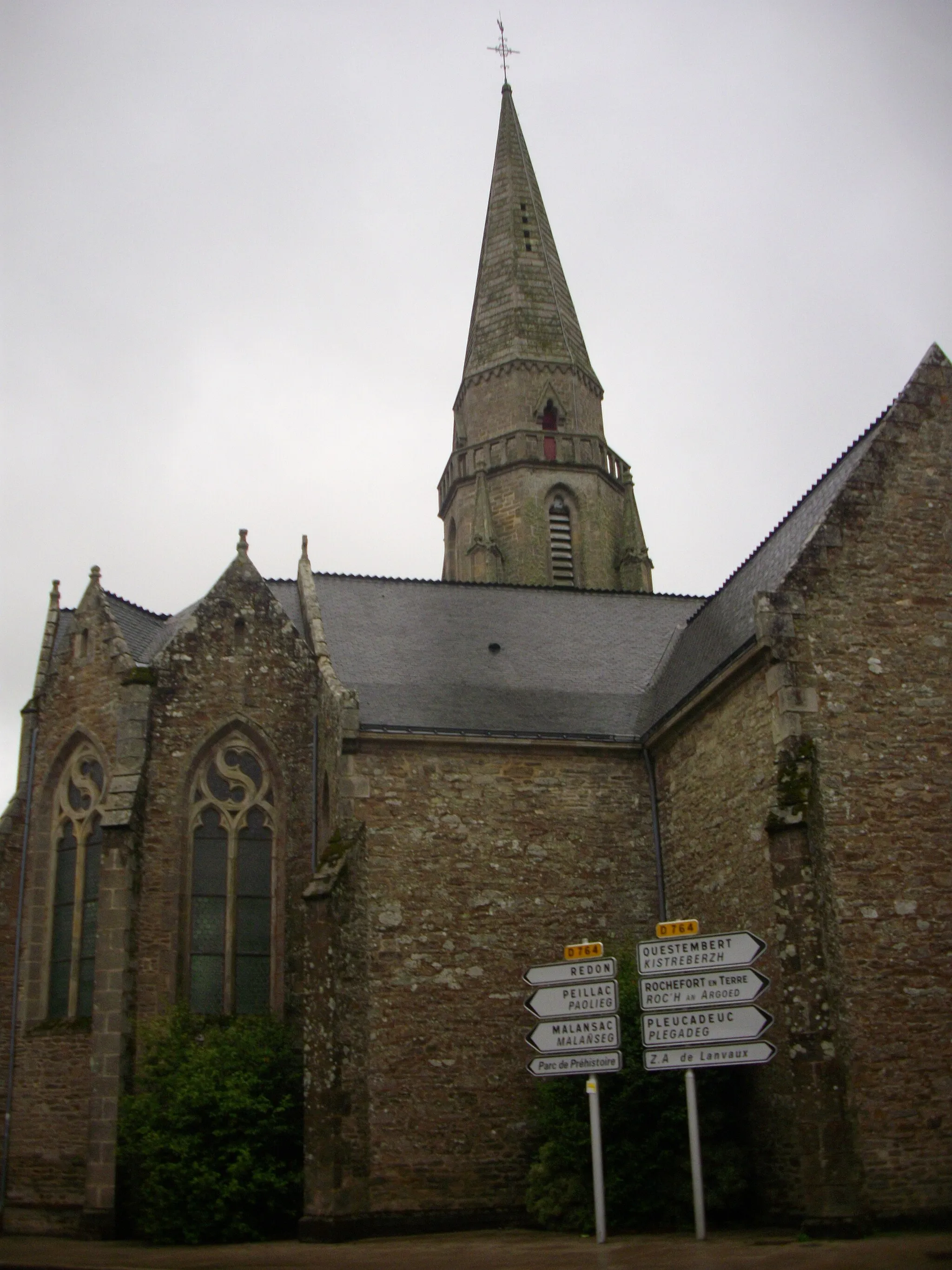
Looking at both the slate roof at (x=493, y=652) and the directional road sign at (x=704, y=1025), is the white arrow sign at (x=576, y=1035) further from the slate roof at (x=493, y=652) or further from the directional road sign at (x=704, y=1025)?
the slate roof at (x=493, y=652)

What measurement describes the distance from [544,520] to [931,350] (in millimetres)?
17972

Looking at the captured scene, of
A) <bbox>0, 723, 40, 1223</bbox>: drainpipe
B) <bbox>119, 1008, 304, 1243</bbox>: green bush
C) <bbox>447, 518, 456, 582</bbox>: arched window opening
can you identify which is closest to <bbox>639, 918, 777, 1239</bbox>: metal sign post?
<bbox>119, 1008, 304, 1243</bbox>: green bush

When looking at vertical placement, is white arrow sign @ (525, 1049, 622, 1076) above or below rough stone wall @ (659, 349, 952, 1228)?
below

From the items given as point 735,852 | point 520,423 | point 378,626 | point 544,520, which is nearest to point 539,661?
point 378,626

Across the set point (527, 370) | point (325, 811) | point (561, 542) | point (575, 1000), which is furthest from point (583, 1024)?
point (527, 370)

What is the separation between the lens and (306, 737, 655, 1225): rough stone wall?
17609mm

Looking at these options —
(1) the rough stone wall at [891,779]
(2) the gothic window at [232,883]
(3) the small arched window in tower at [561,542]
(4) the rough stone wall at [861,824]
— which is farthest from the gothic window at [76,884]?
(3) the small arched window in tower at [561,542]

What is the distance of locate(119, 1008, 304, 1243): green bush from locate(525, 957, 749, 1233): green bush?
3.41 meters

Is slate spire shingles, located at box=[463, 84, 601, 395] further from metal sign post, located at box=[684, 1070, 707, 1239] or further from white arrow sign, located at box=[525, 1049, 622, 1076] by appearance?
metal sign post, located at box=[684, 1070, 707, 1239]

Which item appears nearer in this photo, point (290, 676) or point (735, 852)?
point (735, 852)

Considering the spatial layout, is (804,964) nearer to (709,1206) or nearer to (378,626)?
(709,1206)

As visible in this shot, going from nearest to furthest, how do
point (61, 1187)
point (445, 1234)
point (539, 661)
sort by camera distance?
point (445, 1234)
point (61, 1187)
point (539, 661)

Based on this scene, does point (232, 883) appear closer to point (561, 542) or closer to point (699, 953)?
point (699, 953)

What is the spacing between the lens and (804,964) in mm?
14711
